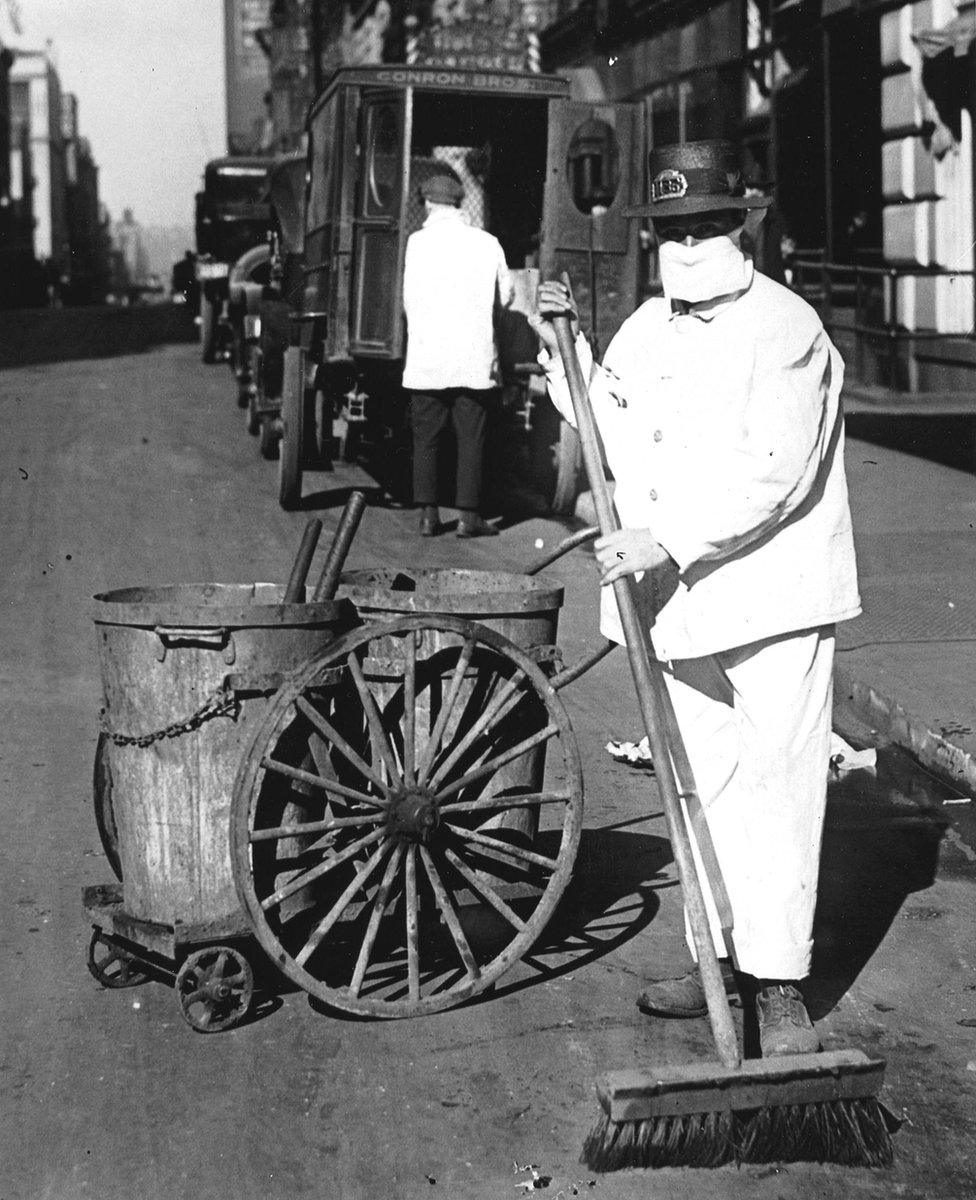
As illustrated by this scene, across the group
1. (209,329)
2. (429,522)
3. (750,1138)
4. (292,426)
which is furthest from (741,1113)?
(209,329)

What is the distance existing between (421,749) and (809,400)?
1391mm

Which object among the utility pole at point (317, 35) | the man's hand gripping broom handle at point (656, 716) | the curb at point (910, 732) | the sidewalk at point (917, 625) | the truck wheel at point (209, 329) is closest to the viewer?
the man's hand gripping broom handle at point (656, 716)

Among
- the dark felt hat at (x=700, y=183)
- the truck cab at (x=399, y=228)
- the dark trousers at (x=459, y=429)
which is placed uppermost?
the truck cab at (x=399, y=228)

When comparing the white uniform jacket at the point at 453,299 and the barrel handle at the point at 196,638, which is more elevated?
the white uniform jacket at the point at 453,299

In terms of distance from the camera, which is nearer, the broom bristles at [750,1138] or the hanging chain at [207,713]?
the broom bristles at [750,1138]

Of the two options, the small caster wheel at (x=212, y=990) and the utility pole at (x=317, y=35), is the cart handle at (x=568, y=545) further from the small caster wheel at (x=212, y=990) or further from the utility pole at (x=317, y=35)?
the utility pole at (x=317, y=35)

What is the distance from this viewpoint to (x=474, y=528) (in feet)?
36.1

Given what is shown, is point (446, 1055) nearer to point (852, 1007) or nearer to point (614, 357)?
point (852, 1007)

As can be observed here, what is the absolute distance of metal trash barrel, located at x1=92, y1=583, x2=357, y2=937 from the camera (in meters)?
4.17

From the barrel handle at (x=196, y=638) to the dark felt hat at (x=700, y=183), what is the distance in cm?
137

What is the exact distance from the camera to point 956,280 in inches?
673

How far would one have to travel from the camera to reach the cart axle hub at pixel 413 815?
166 inches

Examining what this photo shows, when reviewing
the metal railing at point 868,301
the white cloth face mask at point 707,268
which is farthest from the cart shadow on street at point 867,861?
the metal railing at point 868,301

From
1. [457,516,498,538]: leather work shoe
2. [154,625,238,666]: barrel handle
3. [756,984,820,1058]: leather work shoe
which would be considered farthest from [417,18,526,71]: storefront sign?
[756,984,820,1058]: leather work shoe
